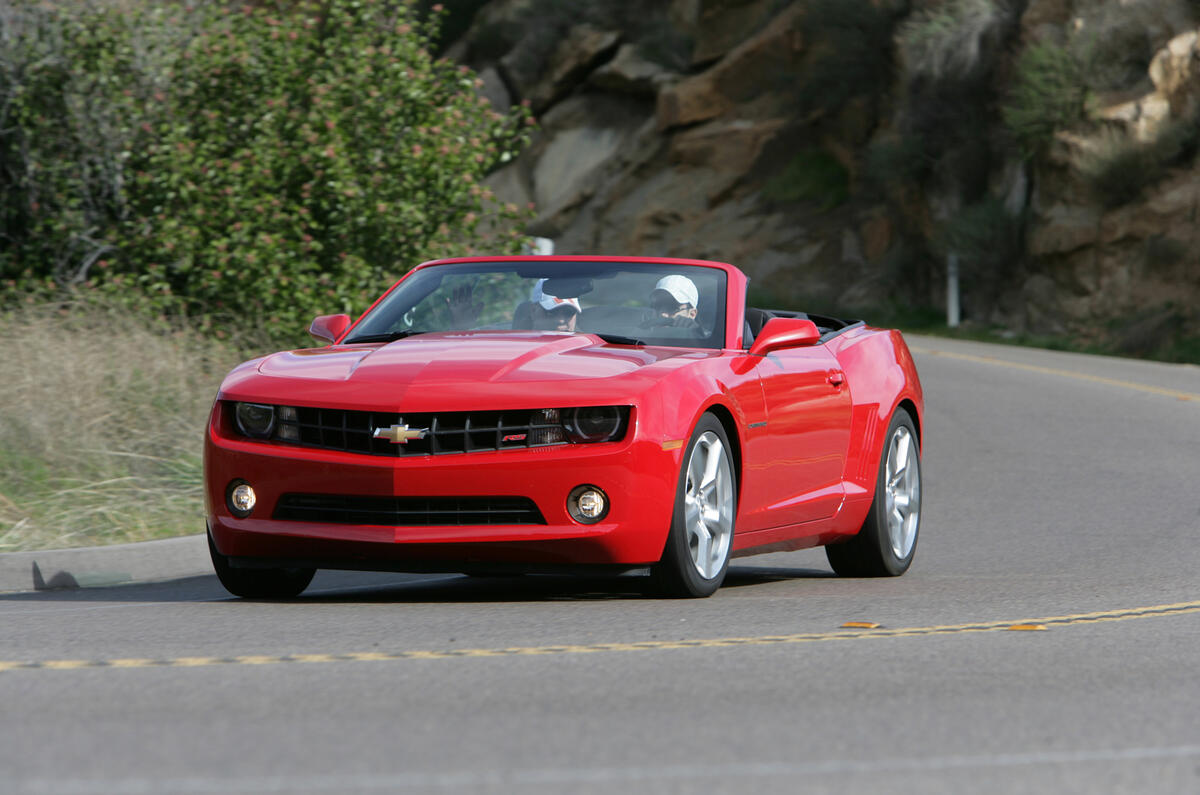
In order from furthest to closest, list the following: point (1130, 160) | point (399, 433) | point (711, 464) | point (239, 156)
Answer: point (1130, 160) → point (239, 156) → point (711, 464) → point (399, 433)

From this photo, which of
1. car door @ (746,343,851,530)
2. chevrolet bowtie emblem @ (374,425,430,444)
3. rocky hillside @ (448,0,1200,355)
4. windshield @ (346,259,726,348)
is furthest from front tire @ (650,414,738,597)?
rocky hillside @ (448,0,1200,355)

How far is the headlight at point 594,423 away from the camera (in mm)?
7016

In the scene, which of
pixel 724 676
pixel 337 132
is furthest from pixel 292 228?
pixel 724 676

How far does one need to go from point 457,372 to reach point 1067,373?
1558 cm

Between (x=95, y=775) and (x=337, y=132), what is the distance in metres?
12.6

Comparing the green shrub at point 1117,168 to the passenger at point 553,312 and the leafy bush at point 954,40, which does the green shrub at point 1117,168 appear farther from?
the passenger at point 553,312

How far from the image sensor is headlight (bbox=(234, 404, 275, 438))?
727cm

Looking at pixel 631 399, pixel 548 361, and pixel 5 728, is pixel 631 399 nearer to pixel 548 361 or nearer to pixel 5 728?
pixel 548 361

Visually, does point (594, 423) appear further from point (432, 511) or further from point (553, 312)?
point (553, 312)

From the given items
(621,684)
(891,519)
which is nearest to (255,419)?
(621,684)

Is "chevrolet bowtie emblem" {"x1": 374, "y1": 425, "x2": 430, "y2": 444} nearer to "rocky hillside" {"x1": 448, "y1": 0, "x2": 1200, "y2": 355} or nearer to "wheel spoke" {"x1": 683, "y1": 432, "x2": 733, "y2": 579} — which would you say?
"wheel spoke" {"x1": 683, "y1": 432, "x2": 733, "y2": 579}

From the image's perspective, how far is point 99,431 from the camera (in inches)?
440

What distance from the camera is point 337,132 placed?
16.3m

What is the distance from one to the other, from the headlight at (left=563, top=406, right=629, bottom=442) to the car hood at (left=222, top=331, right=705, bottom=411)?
0.29 feet
